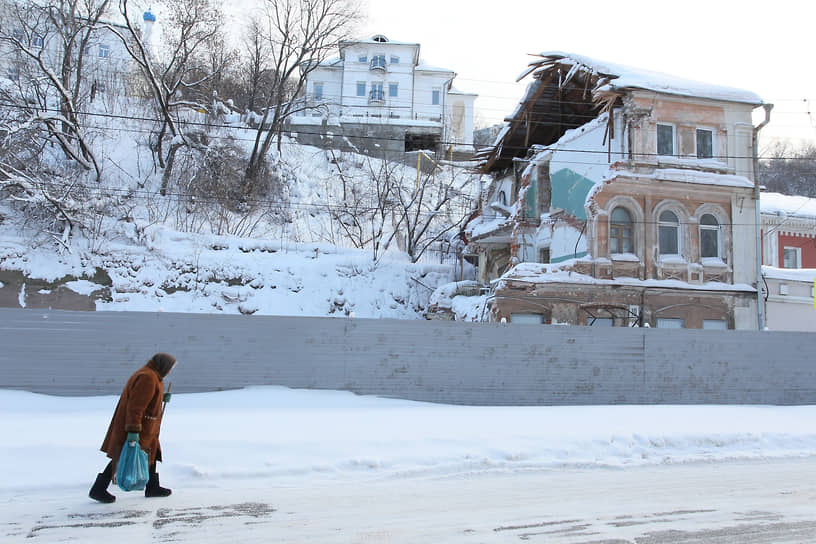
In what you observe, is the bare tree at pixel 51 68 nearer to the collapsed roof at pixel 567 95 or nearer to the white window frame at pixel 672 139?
the collapsed roof at pixel 567 95

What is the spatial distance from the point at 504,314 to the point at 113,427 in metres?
16.0

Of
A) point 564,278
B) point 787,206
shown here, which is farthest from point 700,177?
point 787,206

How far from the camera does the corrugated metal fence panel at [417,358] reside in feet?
40.9

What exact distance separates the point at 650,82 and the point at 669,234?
5816mm

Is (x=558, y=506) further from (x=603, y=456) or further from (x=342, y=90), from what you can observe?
(x=342, y=90)

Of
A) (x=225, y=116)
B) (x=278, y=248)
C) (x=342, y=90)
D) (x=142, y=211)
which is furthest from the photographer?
(x=342, y=90)

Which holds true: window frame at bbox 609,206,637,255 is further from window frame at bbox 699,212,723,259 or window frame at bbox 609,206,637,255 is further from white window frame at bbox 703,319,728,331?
white window frame at bbox 703,319,728,331

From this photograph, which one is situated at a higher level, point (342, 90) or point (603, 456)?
point (342, 90)

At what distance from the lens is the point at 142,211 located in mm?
33531

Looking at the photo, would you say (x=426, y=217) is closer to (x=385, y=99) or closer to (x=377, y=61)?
(x=385, y=99)

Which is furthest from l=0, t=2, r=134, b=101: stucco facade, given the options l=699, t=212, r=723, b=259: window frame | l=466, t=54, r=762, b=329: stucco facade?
l=699, t=212, r=723, b=259: window frame

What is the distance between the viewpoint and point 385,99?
186 feet

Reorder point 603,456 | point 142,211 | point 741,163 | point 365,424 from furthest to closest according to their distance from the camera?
1. point 142,211
2. point 741,163
3. point 365,424
4. point 603,456

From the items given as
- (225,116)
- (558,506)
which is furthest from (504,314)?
(225,116)
